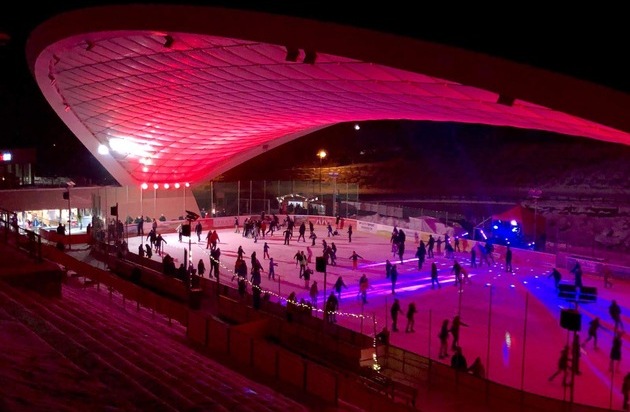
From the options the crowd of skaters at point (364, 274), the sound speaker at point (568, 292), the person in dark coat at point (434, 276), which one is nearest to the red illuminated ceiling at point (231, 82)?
the sound speaker at point (568, 292)

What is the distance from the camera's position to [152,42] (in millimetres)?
17438

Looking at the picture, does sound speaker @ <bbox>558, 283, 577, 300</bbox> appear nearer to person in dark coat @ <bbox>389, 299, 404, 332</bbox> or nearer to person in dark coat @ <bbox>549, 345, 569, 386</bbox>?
person in dark coat @ <bbox>549, 345, 569, 386</bbox>

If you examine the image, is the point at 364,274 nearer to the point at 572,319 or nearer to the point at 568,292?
the point at 568,292

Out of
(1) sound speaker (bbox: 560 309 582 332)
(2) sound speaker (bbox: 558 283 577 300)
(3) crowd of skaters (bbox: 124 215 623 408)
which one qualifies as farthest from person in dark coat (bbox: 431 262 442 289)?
(1) sound speaker (bbox: 560 309 582 332)

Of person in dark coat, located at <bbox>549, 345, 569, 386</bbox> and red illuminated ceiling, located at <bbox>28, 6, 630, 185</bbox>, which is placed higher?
red illuminated ceiling, located at <bbox>28, 6, 630, 185</bbox>

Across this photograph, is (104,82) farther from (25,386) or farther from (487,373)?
(25,386)

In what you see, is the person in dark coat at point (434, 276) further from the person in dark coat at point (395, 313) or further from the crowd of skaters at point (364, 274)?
the person in dark coat at point (395, 313)

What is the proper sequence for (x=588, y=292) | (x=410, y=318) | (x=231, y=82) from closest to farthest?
(x=588, y=292) → (x=410, y=318) → (x=231, y=82)

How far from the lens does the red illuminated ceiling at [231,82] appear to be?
9031 millimetres

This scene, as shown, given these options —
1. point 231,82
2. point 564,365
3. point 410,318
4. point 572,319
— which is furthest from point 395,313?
point 231,82

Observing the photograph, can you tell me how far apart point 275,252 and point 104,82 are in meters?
11.5

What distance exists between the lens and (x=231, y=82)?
22688 millimetres

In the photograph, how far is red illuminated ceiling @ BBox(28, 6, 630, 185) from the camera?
903 centimetres

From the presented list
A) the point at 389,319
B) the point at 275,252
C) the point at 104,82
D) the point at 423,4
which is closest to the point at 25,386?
the point at 423,4
